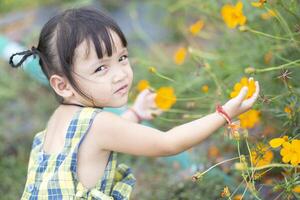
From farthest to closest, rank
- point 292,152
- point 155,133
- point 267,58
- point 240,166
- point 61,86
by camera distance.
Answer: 1. point 267,58
2. point 61,86
3. point 155,133
4. point 292,152
5. point 240,166

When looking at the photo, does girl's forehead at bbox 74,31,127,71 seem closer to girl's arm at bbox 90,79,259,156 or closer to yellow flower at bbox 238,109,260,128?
girl's arm at bbox 90,79,259,156

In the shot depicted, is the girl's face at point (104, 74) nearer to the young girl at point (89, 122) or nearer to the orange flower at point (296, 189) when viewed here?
the young girl at point (89, 122)

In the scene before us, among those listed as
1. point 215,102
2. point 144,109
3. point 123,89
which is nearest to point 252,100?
point 123,89

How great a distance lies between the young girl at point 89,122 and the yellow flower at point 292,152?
21 cm

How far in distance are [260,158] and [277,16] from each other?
422mm

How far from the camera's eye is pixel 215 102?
6.41ft

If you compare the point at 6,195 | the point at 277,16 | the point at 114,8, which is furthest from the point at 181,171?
the point at 114,8

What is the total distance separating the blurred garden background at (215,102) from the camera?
5.05ft

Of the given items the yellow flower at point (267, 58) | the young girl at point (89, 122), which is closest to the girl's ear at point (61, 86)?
the young girl at point (89, 122)

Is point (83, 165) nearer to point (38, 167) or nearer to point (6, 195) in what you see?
point (38, 167)

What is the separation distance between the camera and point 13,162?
2605 mm

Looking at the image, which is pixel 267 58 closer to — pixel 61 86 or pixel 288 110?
pixel 288 110

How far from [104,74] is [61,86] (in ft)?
0.51

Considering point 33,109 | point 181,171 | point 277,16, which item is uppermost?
point 277,16
